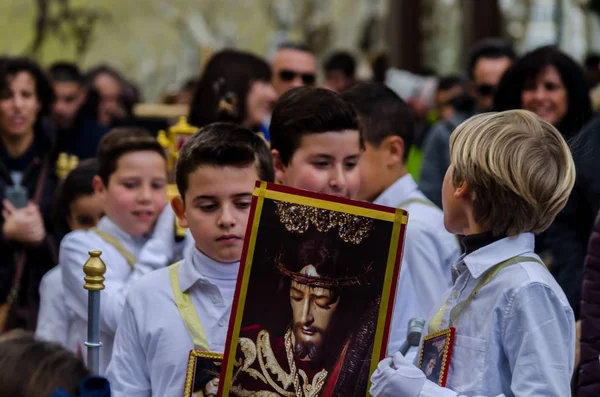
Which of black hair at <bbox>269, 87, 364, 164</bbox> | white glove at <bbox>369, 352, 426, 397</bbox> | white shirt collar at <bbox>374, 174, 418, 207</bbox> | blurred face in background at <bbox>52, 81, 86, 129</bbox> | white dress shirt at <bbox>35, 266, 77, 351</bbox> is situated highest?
blurred face in background at <bbox>52, 81, 86, 129</bbox>

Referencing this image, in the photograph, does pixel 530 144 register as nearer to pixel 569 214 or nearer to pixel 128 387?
pixel 128 387

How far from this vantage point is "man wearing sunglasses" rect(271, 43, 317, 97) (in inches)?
305

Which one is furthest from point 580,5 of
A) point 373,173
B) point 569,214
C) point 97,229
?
point 97,229

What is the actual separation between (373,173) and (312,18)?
1511cm

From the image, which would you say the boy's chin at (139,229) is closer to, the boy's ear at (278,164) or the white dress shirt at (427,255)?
the boy's ear at (278,164)

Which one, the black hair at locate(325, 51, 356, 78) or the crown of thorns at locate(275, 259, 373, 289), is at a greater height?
the black hair at locate(325, 51, 356, 78)

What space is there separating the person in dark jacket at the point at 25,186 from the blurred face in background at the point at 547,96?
8.90 ft

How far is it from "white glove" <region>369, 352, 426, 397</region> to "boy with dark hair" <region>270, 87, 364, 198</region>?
4.28 ft

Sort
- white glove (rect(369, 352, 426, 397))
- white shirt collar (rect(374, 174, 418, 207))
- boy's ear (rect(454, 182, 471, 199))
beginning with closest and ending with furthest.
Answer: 1. white glove (rect(369, 352, 426, 397))
2. boy's ear (rect(454, 182, 471, 199))
3. white shirt collar (rect(374, 174, 418, 207))

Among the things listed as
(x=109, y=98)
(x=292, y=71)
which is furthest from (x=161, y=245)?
(x=109, y=98)

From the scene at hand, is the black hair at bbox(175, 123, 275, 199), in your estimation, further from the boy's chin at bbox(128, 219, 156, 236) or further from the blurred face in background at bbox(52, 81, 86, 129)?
the blurred face in background at bbox(52, 81, 86, 129)

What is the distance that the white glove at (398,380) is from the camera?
3098mm

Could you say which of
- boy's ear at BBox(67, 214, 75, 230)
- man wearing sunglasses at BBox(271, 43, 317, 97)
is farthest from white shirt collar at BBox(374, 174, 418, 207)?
man wearing sunglasses at BBox(271, 43, 317, 97)

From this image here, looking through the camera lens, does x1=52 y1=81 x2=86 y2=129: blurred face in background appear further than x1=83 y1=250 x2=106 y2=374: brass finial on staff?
Yes
